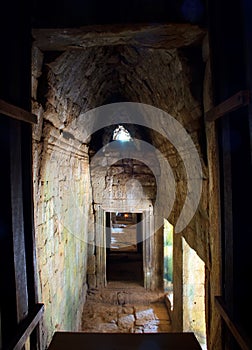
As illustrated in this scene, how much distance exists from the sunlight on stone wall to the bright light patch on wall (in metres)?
3.85

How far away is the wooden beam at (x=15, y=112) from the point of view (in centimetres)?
171

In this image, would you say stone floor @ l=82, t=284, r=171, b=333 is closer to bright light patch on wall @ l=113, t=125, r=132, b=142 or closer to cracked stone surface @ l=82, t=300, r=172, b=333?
cracked stone surface @ l=82, t=300, r=172, b=333

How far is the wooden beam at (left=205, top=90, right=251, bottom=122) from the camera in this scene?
5.27ft

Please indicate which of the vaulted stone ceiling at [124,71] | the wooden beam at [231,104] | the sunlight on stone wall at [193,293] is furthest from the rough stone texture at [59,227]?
the sunlight on stone wall at [193,293]

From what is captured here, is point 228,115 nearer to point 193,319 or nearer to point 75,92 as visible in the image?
point 75,92

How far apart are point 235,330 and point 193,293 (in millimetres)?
3434

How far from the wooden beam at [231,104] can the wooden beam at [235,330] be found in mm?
1364

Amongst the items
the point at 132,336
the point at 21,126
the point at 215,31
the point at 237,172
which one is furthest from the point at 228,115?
the point at 132,336

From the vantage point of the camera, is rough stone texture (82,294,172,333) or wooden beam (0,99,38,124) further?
rough stone texture (82,294,172,333)

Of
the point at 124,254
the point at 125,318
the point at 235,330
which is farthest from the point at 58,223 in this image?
the point at 124,254

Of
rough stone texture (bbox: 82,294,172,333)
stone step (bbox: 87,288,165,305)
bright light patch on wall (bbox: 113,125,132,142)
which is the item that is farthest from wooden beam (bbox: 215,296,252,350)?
bright light patch on wall (bbox: 113,125,132,142)

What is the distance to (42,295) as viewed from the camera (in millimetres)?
3135

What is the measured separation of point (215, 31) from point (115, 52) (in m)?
2.13

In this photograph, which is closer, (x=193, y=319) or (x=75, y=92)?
(x=75, y=92)
